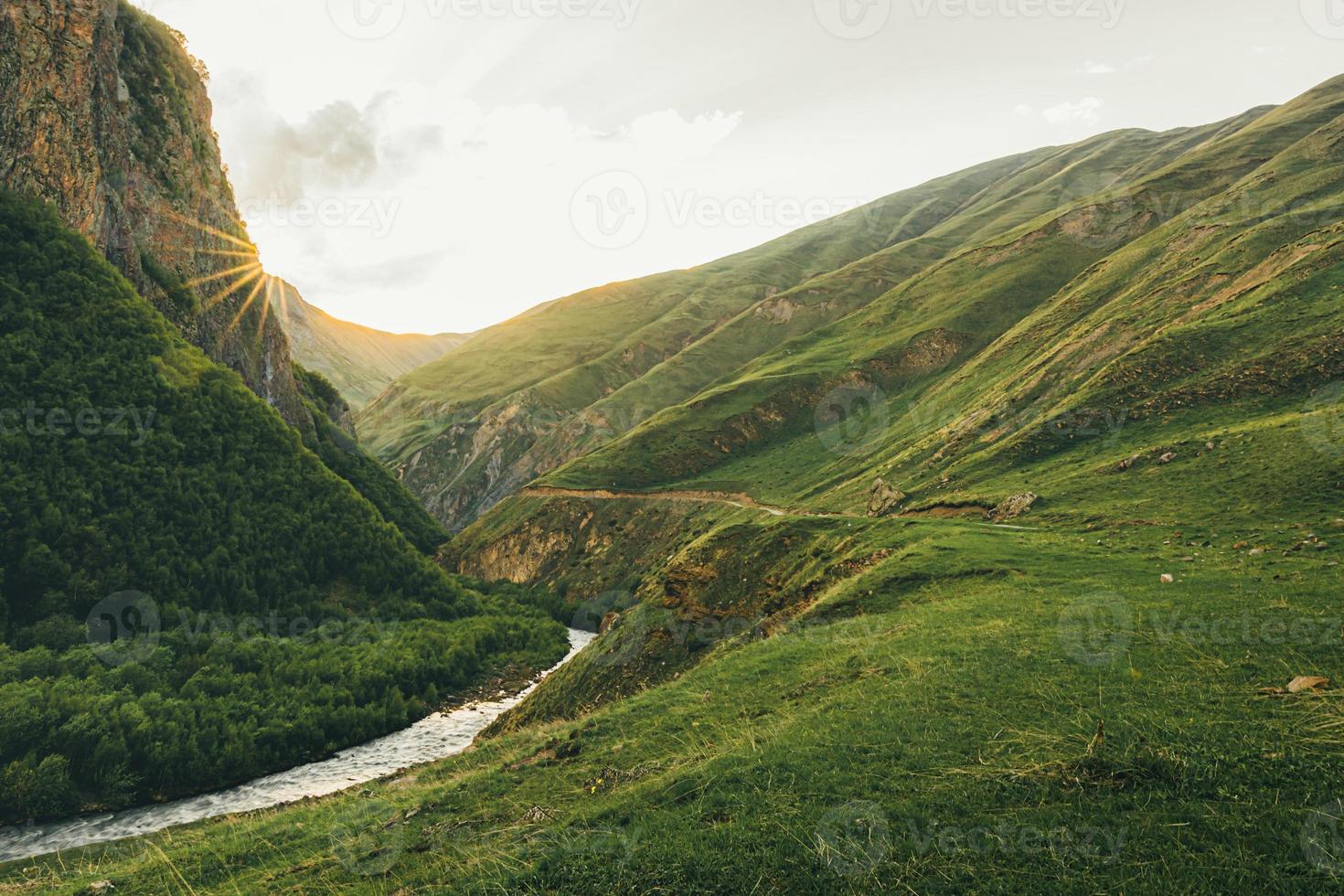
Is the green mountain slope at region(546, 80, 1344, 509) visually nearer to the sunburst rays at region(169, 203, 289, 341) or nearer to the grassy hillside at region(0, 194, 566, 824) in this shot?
the grassy hillside at region(0, 194, 566, 824)

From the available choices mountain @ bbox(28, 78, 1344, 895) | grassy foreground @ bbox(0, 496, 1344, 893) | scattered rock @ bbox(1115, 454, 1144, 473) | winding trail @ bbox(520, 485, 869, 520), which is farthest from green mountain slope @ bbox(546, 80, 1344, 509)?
grassy foreground @ bbox(0, 496, 1344, 893)

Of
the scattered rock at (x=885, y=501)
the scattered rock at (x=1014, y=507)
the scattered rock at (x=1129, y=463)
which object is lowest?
the scattered rock at (x=885, y=501)

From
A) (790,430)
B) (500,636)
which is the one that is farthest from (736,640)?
(790,430)

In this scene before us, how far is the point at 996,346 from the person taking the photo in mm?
97062

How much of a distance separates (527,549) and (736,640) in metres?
87.5

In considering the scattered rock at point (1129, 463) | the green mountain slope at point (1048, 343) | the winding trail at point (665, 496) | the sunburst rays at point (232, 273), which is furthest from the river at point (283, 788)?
the sunburst rays at point (232, 273)

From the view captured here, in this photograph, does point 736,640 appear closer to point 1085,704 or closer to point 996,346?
point 1085,704

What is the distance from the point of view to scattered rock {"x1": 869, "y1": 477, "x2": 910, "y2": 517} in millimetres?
59688

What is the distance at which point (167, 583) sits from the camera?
73875 mm

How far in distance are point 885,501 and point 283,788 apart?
2238 inches

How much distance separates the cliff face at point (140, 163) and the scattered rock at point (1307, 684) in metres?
139

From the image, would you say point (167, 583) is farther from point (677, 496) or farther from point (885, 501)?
point (885, 501)

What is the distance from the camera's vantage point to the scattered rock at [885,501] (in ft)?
196

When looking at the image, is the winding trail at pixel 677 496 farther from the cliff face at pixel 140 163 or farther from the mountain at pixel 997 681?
the cliff face at pixel 140 163
